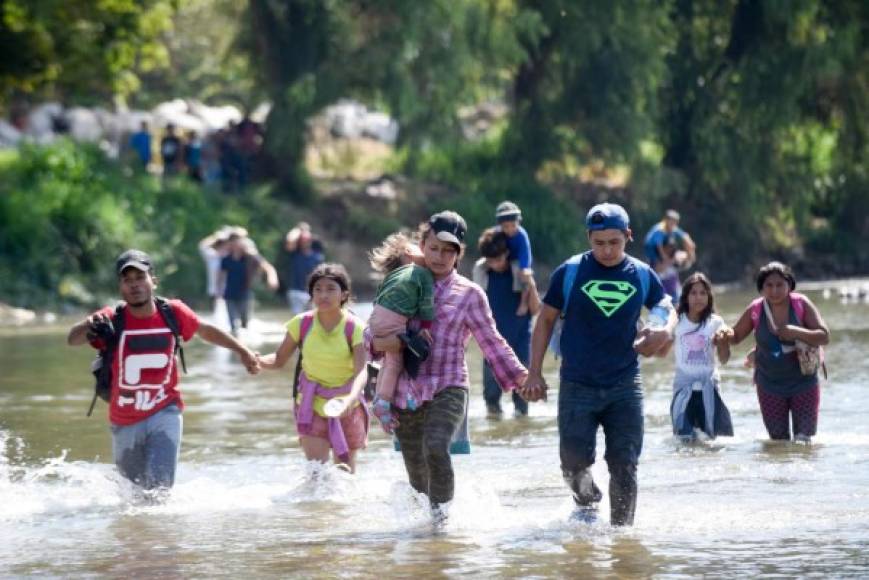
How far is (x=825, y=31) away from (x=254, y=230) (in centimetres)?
1251

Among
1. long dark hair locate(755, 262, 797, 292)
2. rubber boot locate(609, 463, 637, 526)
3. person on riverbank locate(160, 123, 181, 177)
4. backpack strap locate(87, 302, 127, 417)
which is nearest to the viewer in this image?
rubber boot locate(609, 463, 637, 526)

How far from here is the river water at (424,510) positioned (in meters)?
9.21

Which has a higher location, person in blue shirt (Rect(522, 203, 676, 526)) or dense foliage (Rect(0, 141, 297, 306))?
dense foliage (Rect(0, 141, 297, 306))

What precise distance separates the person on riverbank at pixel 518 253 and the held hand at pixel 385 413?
5.49 meters

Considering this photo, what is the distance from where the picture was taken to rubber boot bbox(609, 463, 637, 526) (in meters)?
9.41

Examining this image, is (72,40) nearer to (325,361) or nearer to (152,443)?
(325,361)

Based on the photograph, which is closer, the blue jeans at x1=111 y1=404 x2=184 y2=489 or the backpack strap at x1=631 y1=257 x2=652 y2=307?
the backpack strap at x1=631 y1=257 x2=652 y2=307

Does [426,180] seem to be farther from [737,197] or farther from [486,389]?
[486,389]

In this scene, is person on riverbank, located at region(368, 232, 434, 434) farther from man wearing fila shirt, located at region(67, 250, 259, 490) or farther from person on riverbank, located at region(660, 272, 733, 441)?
person on riverbank, located at region(660, 272, 733, 441)

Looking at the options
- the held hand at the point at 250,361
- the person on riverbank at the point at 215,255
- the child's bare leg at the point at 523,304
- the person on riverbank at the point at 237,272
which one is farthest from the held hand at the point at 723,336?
the person on riverbank at the point at 215,255

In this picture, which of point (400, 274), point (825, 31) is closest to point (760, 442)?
point (400, 274)

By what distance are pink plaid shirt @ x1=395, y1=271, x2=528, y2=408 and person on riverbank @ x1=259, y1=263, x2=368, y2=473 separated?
5.06 feet

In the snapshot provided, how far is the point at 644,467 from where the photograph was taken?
1244 cm

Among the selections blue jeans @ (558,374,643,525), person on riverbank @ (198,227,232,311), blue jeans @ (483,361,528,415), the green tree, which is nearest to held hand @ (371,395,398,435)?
blue jeans @ (558,374,643,525)
